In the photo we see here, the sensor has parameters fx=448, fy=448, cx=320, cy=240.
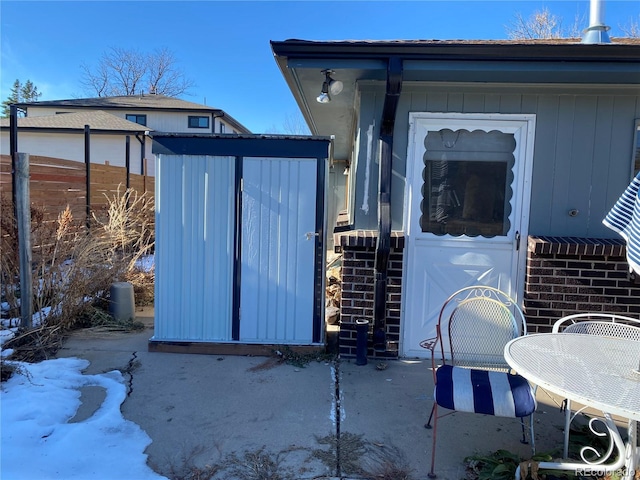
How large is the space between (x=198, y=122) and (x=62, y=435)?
20.1 metres

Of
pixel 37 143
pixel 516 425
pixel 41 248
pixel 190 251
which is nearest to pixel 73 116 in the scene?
pixel 37 143

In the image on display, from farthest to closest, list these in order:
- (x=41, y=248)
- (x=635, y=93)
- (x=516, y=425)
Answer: (x=41, y=248)
(x=635, y=93)
(x=516, y=425)

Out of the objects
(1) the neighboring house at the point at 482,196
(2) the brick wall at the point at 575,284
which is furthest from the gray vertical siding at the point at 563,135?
(2) the brick wall at the point at 575,284

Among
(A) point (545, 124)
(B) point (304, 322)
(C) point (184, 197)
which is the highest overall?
(A) point (545, 124)

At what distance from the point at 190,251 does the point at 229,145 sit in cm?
101

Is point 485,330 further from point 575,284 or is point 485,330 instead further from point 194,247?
point 194,247

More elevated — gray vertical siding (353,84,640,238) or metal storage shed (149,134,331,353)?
gray vertical siding (353,84,640,238)

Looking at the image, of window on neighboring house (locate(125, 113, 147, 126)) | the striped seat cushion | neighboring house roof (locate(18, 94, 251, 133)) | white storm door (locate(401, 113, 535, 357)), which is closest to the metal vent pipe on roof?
white storm door (locate(401, 113, 535, 357))

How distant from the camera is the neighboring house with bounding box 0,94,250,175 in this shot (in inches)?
691

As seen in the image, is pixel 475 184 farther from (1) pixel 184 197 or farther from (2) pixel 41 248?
(2) pixel 41 248

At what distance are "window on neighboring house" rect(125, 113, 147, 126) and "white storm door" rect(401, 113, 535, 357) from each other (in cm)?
2028

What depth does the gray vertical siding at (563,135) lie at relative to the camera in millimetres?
3883

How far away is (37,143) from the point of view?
17984mm

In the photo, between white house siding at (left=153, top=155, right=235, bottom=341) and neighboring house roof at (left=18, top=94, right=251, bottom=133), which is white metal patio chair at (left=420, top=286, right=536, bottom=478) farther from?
neighboring house roof at (left=18, top=94, right=251, bottom=133)
